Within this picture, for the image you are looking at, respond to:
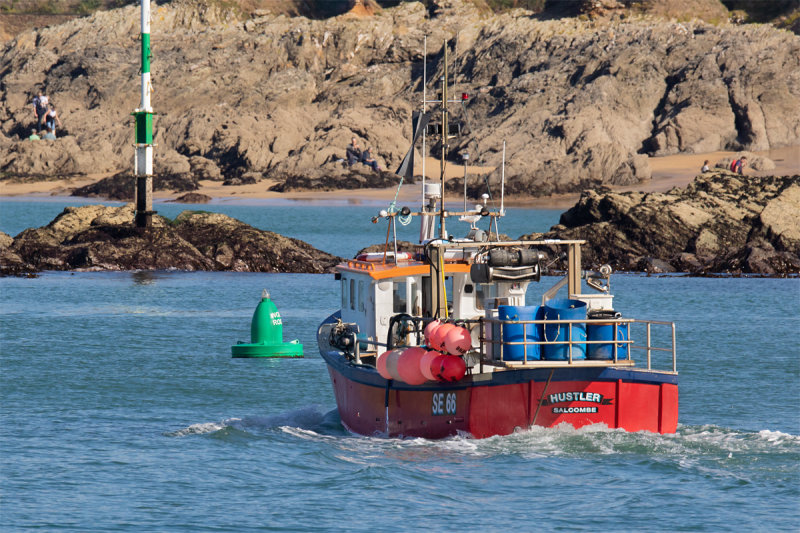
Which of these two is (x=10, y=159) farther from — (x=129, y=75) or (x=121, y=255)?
(x=121, y=255)

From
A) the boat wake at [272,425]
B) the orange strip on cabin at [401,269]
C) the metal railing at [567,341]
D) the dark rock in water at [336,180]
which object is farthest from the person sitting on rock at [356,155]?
the metal railing at [567,341]

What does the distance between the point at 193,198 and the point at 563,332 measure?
67.0m

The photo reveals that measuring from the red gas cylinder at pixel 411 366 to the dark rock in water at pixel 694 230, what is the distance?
32.2 m

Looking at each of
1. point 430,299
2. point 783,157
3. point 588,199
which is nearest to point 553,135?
point 783,157

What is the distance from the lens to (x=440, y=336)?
1792 centimetres

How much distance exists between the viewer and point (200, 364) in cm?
2933

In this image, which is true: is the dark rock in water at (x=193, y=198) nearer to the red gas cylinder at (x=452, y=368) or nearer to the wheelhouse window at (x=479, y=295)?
the wheelhouse window at (x=479, y=295)

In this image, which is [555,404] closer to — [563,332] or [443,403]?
[563,332]

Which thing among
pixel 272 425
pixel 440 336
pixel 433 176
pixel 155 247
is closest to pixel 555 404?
pixel 440 336

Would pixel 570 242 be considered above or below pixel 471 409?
above

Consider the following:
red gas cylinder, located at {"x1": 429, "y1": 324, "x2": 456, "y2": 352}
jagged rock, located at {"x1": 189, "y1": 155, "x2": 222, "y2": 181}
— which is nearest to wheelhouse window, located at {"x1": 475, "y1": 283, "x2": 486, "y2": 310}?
red gas cylinder, located at {"x1": 429, "y1": 324, "x2": 456, "y2": 352}

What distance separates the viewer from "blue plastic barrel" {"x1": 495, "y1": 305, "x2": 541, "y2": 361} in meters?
17.4

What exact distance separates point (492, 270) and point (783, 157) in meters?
67.5

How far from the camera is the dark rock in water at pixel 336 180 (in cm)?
8519
